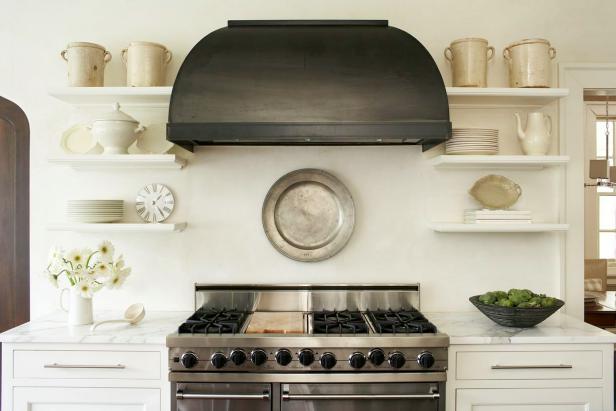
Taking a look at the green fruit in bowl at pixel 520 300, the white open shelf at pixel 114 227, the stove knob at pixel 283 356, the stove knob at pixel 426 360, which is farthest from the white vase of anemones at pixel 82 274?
the green fruit in bowl at pixel 520 300

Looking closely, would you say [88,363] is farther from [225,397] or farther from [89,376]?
[225,397]

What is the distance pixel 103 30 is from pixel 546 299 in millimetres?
2797

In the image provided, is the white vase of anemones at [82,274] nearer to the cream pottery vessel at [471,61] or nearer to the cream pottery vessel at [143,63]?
the cream pottery vessel at [143,63]

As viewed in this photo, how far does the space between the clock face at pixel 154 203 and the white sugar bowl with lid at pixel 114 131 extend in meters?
0.30

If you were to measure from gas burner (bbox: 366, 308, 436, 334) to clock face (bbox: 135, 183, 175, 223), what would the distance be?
1.27 meters

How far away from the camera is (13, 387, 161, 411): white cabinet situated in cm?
220

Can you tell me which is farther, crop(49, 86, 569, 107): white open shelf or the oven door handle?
crop(49, 86, 569, 107): white open shelf

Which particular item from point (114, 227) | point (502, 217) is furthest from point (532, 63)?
point (114, 227)

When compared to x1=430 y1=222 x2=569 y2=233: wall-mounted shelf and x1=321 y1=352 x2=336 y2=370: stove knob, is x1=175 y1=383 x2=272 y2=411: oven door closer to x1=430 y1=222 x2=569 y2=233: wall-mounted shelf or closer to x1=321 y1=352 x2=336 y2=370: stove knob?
x1=321 y1=352 x2=336 y2=370: stove knob

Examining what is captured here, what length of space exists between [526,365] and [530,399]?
0.16 m

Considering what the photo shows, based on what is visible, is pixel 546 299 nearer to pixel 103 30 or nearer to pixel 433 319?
pixel 433 319

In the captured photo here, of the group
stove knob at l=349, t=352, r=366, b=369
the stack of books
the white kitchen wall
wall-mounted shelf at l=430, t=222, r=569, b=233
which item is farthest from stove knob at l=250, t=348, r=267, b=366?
the stack of books

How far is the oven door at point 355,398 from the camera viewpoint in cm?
212

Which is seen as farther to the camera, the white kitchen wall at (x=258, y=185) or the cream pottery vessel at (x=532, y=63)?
the white kitchen wall at (x=258, y=185)
